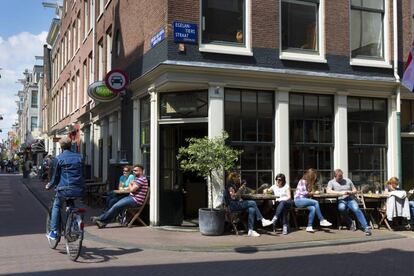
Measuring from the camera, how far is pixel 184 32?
38.4 feet

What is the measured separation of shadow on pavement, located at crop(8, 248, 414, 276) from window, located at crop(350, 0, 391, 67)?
6526mm

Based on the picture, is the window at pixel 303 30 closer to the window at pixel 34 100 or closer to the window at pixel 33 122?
the window at pixel 33 122

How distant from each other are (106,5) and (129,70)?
4.90 m

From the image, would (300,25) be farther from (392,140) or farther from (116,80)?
(116,80)

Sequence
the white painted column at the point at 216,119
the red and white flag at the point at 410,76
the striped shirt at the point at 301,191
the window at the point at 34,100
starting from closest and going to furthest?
the white painted column at the point at 216,119 < the striped shirt at the point at 301,191 < the red and white flag at the point at 410,76 < the window at the point at 34,100

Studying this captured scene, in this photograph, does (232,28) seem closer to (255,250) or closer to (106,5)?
(255,250)

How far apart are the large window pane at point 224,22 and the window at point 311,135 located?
217 cm

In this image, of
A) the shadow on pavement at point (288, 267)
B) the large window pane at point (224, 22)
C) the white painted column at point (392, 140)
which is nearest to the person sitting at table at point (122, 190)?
the large window pane at point (224, 22)

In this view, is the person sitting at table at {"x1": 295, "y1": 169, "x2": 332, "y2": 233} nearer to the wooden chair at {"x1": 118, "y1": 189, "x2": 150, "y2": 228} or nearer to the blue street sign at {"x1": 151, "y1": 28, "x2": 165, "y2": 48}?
the wooden chair at {"x1": 118, "y1": 189, "x2": 150, "y2": 228}

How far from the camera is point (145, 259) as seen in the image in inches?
336

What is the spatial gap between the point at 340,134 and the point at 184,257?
20.5 feet

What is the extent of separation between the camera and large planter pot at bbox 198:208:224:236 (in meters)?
10.9

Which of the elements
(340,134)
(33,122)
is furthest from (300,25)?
(33,122)

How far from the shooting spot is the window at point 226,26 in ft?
39.9
